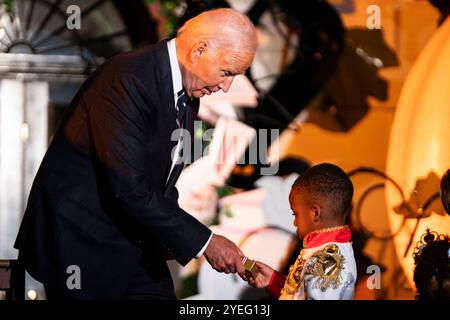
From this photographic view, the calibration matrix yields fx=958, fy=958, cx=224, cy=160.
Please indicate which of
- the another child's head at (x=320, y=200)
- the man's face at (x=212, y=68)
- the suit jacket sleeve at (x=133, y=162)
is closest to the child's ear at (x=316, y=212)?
the another child's head at (x=320, y=200)

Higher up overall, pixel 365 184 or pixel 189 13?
pixel 189 13

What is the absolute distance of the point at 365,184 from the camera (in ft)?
18.6

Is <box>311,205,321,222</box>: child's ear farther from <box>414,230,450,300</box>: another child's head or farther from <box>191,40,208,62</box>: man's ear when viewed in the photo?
<box>414,230,450,300</box>: another child's head

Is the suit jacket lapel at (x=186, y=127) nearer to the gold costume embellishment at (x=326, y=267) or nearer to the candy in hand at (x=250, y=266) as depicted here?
the candy in hand at (x=250, y=266)

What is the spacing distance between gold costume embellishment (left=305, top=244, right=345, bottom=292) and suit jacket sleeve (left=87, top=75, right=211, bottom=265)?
0.36 meters

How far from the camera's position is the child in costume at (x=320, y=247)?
121 inches

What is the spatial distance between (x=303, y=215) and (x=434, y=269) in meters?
0.86

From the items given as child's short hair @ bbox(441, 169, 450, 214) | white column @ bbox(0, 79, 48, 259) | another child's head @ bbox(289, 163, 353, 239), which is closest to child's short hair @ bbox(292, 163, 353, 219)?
another child's head @ bbox(289, 163, 353, 239)

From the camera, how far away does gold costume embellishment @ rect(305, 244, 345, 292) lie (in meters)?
3.06
